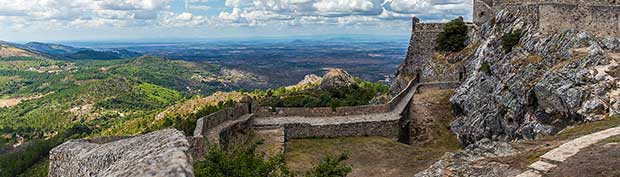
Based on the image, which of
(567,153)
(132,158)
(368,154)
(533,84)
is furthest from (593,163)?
(368,154)

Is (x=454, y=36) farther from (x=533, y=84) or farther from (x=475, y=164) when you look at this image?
(x=475, y=164)

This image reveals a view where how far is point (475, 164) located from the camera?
16.3m

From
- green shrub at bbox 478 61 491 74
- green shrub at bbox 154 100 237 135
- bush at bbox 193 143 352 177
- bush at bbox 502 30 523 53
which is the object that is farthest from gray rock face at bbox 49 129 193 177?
green shrub at bbox 154 100 237 135

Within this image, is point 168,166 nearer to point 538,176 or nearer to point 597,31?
point 538,176

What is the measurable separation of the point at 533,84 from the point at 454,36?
671 inches

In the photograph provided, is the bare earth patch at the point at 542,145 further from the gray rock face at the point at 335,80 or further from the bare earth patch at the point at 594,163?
the gray rock face at the point at 335,80

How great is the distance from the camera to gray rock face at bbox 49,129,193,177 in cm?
570

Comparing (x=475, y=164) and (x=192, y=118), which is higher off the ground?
(x=475, y=164)

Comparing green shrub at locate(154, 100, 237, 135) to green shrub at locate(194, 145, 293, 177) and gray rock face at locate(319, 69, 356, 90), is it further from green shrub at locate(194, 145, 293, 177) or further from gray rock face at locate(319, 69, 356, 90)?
green shrub at locate(194, 145, 293, 177)

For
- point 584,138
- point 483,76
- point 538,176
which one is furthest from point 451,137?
point 538,176

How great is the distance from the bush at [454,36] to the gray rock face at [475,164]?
24.6 metres

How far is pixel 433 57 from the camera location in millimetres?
43406

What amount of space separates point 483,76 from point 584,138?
1519cm

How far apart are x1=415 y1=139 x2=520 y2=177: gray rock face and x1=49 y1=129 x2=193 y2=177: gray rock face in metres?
10.4
